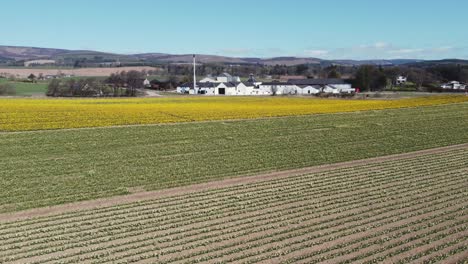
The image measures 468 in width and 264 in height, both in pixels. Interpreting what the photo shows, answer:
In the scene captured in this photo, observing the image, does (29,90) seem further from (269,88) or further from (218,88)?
(269,88)

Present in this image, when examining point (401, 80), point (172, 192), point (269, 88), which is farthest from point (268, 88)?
point (172, 192)

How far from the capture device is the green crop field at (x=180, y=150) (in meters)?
22.4

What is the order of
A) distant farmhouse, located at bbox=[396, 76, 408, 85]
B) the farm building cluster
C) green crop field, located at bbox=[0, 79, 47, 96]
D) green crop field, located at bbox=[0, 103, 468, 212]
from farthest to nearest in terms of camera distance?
distant farmhouse, located at bbox=[396, 76, 408, 85] → the farm building cluster → green crop field, located at bbox=[0, 79, 47, 96] → green crop field, located at bbox=[0, 103, 468, 212]

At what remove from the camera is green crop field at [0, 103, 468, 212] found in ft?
73.5

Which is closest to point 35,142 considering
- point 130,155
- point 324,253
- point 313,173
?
point 130,155

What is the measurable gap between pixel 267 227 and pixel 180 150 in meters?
15.9

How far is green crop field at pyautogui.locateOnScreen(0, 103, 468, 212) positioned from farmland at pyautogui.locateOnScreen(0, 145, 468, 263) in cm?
302

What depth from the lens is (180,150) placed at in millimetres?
31297

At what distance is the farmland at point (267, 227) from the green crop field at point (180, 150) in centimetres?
302

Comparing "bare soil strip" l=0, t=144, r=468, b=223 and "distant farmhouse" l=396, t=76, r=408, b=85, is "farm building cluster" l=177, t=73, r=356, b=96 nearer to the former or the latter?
"distant farmhouse" l=396, t=76, r=408, b=85

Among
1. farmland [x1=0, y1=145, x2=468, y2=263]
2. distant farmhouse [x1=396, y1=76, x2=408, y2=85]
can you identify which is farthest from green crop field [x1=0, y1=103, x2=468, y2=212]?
distant farmhouse [x1=396, y1=76, x2=408, y2=85]

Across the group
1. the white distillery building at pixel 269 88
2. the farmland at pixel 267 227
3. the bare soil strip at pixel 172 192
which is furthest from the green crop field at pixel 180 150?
the white distillery building at pixel 269 88

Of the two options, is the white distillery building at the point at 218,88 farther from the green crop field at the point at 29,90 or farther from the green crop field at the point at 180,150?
the green crop field at the point at 180,150

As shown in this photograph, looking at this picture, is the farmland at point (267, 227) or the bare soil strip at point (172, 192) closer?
the farmland at point (267, 227)
